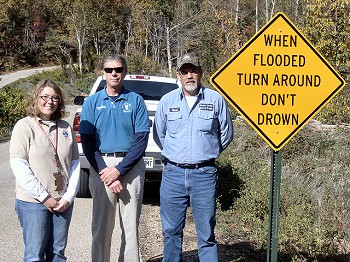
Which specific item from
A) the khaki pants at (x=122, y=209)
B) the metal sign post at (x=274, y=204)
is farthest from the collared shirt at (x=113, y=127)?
the metal sign post at (x=274, y=204)

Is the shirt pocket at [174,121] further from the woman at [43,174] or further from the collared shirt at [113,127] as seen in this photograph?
the woman at [43,174]

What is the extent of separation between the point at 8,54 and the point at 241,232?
6167cm

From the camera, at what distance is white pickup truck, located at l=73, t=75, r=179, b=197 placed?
728cm

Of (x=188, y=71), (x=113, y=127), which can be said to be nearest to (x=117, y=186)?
(x=113, y=127)

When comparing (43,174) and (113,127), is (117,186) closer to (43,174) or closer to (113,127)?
(113,127)

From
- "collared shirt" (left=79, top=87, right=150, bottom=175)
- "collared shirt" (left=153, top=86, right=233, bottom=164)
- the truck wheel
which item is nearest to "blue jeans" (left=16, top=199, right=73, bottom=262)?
"collared shirt" (left=79, top=87, right=150, bottom=175)

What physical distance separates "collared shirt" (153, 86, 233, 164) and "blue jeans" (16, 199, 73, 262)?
100 cm

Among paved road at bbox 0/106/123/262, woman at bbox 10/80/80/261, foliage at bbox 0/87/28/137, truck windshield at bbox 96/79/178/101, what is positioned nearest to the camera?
woman at bbox 10/80/80/261

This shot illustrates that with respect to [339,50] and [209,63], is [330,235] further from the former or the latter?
[209,63]

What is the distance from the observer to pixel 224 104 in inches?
170

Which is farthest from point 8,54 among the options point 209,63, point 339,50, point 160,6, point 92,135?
point 92,135

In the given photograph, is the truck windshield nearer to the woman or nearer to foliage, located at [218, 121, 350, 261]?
foliage, located at [218, 121, 350, 261]

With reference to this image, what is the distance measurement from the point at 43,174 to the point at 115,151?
734 millimetres

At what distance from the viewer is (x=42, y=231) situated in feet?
12.1
